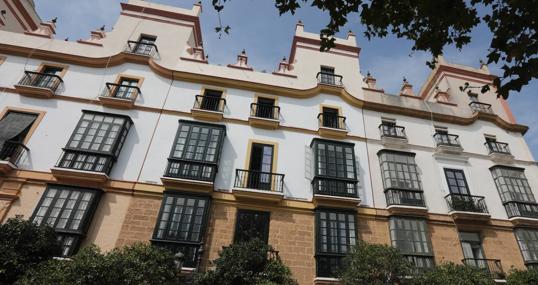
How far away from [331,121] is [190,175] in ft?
24.9

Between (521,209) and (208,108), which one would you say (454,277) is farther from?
(208,108)

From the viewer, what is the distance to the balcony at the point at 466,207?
13.3 meters

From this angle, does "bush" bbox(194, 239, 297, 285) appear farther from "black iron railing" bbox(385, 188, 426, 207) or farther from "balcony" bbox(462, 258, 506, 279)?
"balcony" bbox(462, 258, 506, 279)

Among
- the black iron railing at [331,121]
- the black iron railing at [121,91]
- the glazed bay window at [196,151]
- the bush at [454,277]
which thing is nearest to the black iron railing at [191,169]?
the glazed bay window at [196,151]

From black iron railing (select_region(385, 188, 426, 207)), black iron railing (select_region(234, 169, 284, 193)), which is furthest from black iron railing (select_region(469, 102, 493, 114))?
black iron railing (select_region(234, 169, 284, 193))

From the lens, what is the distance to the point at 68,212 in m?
11.1

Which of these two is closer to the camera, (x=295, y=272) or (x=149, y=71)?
(x=295, y=272)

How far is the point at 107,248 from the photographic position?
10.9 meters

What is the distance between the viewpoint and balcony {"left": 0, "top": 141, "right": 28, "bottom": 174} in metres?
11.5

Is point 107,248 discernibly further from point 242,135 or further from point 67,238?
point 242,135

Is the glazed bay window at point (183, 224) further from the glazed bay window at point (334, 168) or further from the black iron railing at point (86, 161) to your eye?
the glazed bay window at point (334, 168)

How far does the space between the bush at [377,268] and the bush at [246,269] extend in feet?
6.66

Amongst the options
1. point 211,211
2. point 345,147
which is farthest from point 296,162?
point 211,211

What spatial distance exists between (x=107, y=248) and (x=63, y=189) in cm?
289
